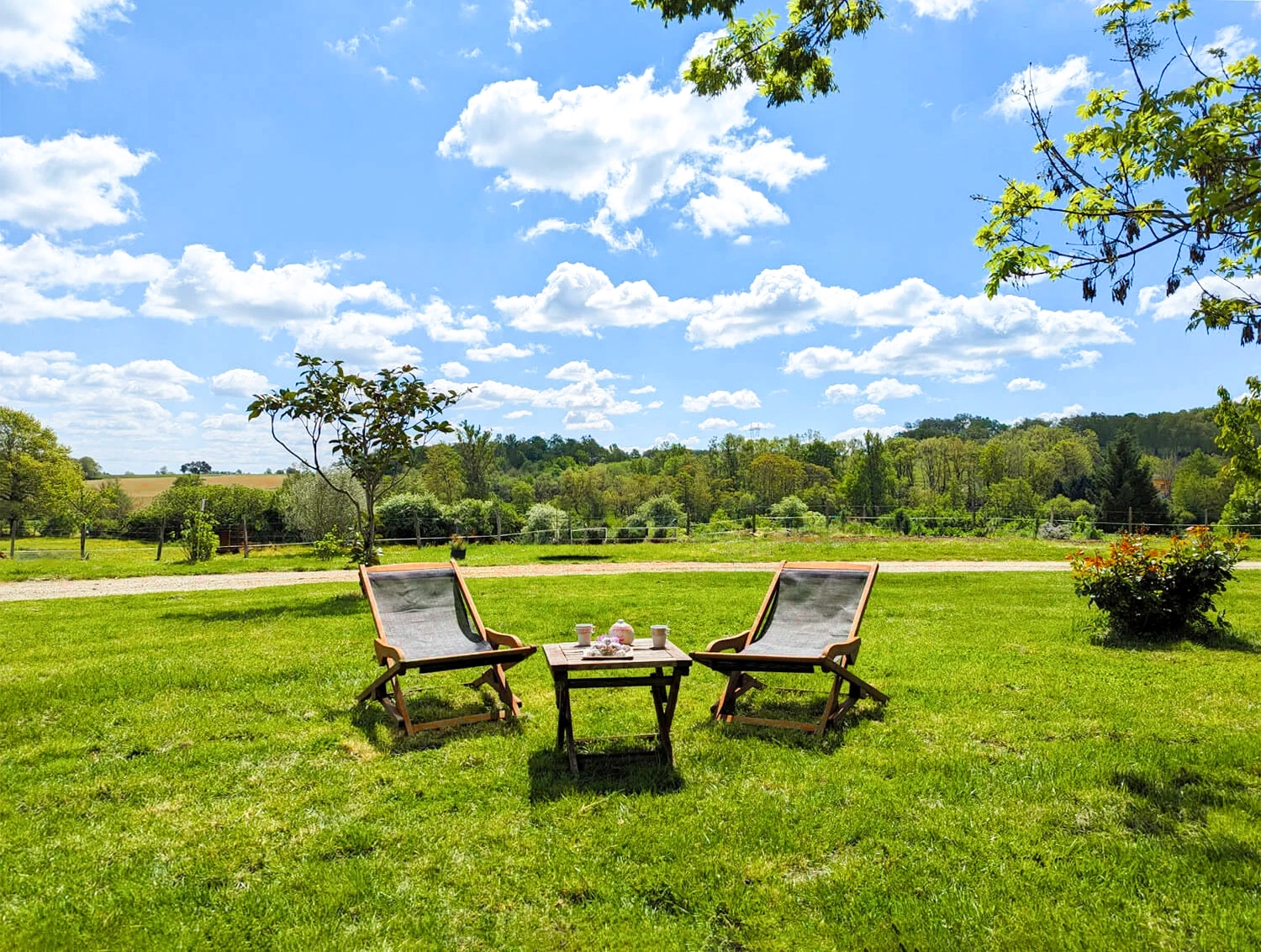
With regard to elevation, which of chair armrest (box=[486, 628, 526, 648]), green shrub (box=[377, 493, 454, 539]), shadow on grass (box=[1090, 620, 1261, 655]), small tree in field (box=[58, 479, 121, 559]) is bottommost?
shadow on grass (box=[1090, 620, 1261, 655])

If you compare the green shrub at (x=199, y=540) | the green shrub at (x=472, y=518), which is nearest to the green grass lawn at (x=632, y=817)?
the green shrub at (x=199, y=540)

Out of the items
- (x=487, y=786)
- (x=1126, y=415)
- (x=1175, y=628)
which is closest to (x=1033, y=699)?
(x=1175, y=628)

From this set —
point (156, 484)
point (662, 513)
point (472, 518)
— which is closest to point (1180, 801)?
point (472, 518)

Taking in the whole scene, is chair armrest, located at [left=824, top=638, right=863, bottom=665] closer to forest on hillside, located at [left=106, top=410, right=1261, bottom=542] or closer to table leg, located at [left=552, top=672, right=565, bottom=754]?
table leg, located at [left=552, top=672, right=565, bottom=754]

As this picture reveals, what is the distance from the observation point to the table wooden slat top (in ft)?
13.0

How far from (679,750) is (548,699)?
1383 millimetres

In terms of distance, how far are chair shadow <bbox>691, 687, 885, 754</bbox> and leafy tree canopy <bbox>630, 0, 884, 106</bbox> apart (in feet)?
13.3

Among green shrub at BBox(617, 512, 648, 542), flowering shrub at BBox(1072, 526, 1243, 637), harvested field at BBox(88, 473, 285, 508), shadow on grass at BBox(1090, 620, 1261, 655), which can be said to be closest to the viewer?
shadow on grass at BBox(1090, 620, 1261, 655)

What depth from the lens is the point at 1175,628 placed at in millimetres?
7207

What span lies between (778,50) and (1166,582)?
6228mm

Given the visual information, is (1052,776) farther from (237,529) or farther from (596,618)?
(237,529)

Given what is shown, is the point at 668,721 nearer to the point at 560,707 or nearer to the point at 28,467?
the point at 560,707

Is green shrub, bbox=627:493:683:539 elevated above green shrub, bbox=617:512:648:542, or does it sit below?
above

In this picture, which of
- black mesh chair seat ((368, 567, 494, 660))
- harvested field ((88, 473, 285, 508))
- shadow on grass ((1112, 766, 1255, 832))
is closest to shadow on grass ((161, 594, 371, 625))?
black mesh chair seat ((368, 567, 494, 660))
